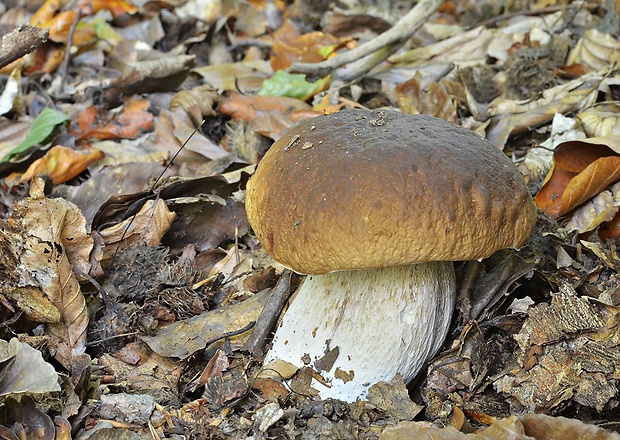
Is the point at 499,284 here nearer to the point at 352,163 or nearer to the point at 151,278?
the point at 352,163

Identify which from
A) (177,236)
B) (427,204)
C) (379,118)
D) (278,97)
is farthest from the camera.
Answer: (278,97)

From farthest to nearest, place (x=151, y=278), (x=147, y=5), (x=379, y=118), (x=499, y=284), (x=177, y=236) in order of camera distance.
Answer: (x=147, y=5)
(x=177, y=236)
(x=151, y=278)
(x=499, y=284)
(x=379, y=118)

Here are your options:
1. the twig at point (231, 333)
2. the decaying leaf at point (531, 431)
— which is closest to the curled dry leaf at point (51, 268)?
the twig at point (231, 333)

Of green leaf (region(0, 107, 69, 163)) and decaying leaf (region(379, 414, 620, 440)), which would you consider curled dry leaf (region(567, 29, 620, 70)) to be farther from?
green leaf (region(0, 107, 69, 163))

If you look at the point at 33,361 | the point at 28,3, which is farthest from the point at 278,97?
the point at 28,3

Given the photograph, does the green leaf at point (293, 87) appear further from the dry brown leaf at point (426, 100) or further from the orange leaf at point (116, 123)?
the orange leaf at point (116, 123)

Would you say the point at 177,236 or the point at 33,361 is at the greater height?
the point at 33,361
